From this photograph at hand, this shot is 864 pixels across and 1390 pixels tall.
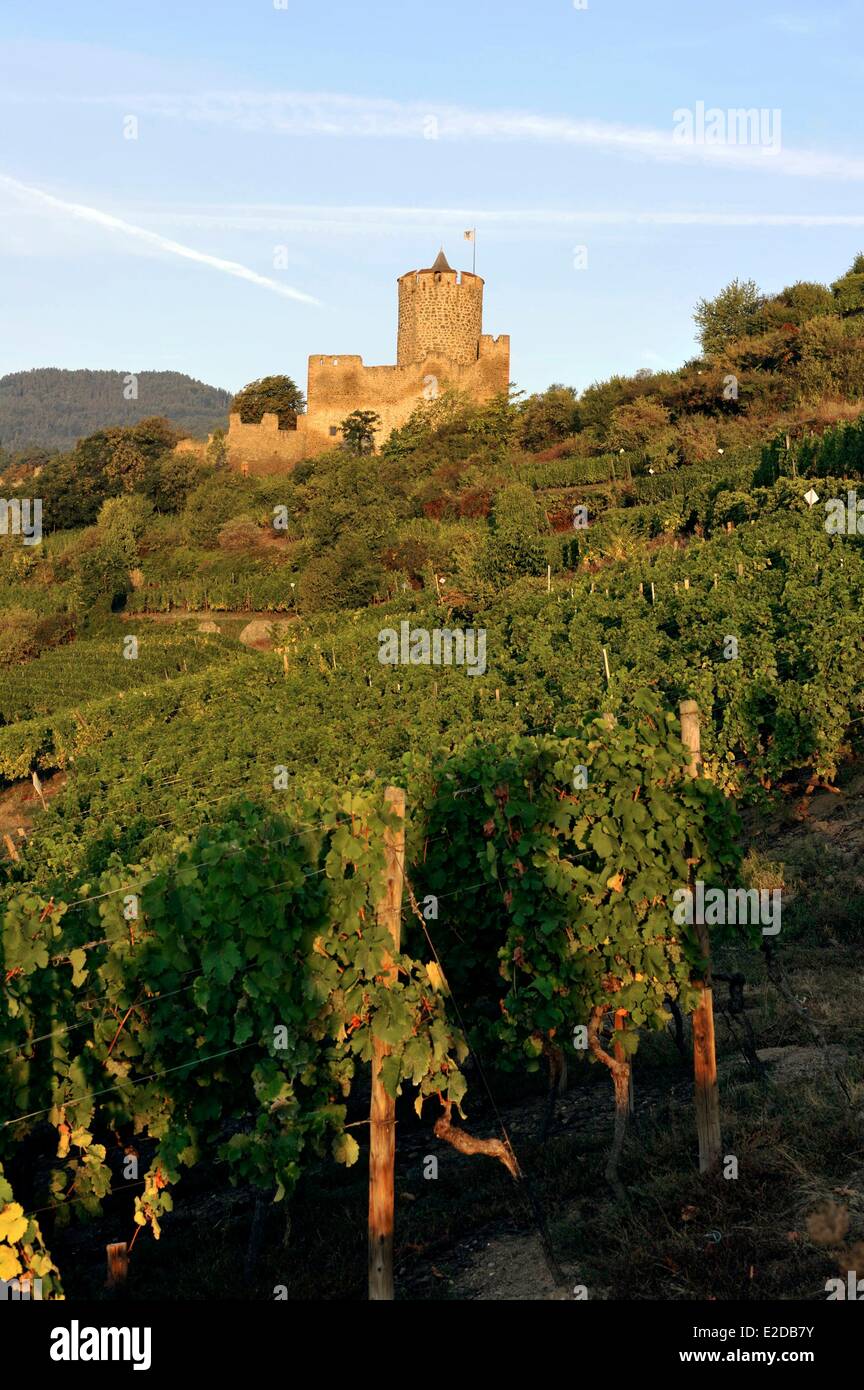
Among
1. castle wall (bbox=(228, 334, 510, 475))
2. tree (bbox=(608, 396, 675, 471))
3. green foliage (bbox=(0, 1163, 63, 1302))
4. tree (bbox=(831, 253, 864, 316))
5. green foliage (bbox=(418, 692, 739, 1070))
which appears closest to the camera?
green foliage (bbox=(0, 1163, 63, 1302))

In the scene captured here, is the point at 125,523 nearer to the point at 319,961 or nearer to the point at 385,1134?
the point at 319,961

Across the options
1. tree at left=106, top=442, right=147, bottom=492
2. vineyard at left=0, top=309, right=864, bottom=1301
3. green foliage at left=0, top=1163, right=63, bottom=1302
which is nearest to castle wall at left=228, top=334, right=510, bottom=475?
tree at left=106, top=442, right=147, bottom=492

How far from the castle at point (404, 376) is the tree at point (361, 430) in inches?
17.1

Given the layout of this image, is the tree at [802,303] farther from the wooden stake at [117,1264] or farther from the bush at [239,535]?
the wooden stake at [117,1264]

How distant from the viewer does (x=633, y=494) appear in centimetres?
3809

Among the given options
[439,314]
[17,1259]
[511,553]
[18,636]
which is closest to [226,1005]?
[17,1259]

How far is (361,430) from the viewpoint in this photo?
57625 mm

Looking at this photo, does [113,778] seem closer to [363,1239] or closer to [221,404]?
[363,1239]

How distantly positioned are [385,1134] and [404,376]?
182ft

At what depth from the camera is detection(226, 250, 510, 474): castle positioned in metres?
58.3

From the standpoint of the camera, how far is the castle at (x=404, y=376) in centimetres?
5828

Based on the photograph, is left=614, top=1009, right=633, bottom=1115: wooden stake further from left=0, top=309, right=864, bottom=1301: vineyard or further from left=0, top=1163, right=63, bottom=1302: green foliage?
left=0, top=1163, right=63, bottom=1302: green foliage

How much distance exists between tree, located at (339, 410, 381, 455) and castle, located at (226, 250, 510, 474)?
435mm
